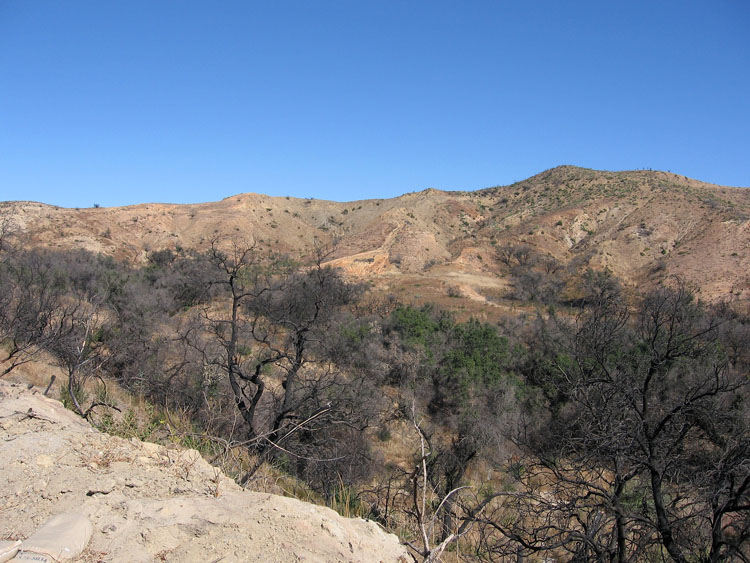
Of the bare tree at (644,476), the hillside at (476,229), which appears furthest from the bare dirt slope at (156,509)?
the hillside at (476,229)

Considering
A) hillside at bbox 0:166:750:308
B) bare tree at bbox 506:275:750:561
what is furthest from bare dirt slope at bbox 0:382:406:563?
hillside at bbox 0:166:750:308

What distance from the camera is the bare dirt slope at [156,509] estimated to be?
237 cm

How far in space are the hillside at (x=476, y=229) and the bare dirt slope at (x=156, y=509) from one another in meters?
28.8

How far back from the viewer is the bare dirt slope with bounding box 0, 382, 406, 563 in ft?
7.78

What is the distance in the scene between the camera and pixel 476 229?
59469 millimetres

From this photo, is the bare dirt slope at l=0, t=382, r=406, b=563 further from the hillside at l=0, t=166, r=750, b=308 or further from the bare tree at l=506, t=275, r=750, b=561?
the hillside at l=0, t=166, r=750, b=308

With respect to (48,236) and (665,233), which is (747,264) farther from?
(48,236)

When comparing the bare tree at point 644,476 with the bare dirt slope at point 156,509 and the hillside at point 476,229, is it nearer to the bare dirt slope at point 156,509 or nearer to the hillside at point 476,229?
the bare dirt slope at point 156,509

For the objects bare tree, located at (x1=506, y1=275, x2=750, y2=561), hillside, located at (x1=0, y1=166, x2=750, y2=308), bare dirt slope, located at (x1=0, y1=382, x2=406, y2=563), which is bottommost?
bare tree, located at (x1=506, y1=275, x2=750, y2=561)

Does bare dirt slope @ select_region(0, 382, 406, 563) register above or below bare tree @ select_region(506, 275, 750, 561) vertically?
above

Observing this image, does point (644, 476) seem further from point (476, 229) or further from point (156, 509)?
point (476, 229)

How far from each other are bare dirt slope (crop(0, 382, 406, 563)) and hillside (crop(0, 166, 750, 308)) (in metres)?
28.8

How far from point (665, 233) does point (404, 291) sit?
30787 millimetres

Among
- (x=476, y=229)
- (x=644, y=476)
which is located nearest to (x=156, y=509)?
(x=644, y=476)
